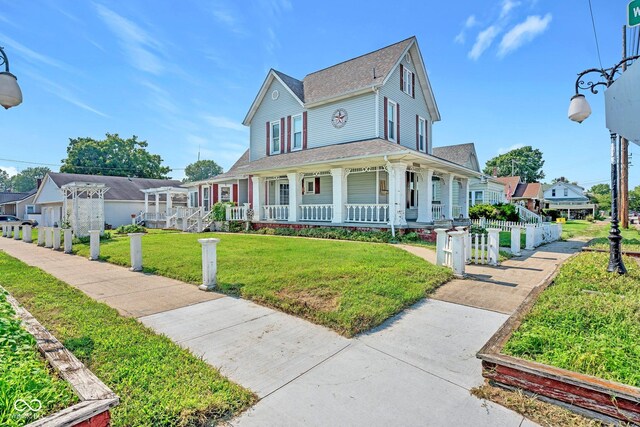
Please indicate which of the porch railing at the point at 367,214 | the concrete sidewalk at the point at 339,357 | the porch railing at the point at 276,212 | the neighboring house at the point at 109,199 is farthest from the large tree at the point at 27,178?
the concrete sidewalk at the point at 339,357

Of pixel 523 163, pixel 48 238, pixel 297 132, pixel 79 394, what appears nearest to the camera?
pixel 79 394

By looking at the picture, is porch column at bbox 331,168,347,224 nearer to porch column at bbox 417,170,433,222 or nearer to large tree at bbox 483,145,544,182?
porch column at bbox 417,170,433,222

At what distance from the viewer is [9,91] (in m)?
4.87

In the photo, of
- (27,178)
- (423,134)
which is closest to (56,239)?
(423,134)

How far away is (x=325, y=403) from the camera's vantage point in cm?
258

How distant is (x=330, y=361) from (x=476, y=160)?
2924 centimetres

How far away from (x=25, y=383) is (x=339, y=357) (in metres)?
2.64

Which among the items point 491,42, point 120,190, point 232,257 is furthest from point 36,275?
point 120,190

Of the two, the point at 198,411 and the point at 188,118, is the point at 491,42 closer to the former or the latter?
the point at 198,411

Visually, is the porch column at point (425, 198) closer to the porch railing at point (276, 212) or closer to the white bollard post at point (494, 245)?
the white bollard post at point (494, 245)

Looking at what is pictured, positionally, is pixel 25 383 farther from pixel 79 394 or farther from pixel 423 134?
pixel 423 134

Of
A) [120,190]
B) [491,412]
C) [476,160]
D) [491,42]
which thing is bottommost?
[491,412]

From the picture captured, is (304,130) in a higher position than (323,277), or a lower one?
higher

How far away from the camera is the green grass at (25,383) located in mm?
1825
